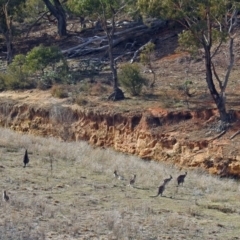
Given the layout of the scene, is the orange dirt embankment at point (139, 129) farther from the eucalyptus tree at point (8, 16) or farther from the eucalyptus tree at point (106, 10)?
the eucalyptus tree at point (8, 16)

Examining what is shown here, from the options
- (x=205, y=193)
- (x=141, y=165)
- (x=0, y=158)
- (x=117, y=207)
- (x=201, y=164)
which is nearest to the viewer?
(x=117, y=207)

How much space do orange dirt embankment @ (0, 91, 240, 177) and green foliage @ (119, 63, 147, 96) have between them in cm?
184

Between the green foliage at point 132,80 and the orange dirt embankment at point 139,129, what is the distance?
1.84 m

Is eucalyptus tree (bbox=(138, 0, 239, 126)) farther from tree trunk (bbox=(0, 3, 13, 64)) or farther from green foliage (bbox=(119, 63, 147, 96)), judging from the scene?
tree trunk (bbox=(0, 3, 13, 64))

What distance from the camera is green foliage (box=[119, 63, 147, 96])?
2984 cm

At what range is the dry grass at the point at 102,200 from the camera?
44.0ft

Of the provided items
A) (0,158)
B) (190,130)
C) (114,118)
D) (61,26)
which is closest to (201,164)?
(190,130)

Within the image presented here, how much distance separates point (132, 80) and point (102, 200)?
13.8m

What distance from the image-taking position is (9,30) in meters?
38.6

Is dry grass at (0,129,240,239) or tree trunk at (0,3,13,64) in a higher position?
tree trunk at (0,3,13,64)

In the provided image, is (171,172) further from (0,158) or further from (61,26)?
(61,26)

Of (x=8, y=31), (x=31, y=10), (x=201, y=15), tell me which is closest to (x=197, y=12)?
(x=201, y=15)

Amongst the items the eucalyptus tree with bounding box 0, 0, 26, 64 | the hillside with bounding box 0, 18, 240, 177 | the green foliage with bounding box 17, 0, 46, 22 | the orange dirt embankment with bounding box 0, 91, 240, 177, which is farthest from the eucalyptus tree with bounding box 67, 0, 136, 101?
the green foliage with bounding box 17, 0, 46, 22

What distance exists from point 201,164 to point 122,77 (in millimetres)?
7261
